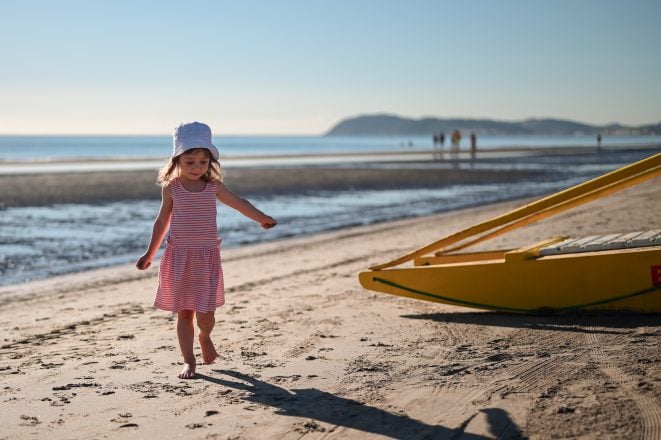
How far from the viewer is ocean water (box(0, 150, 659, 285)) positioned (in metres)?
11.0

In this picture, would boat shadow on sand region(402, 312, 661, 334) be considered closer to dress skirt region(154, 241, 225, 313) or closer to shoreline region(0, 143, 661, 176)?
dress skirt region(154, 241, 225, 313)

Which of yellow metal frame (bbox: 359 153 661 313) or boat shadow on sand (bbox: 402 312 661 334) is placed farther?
yellow metal frame (bbox: 359 153 661 313)

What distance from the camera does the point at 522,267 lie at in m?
5.80

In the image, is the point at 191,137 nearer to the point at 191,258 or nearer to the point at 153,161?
the point at 191,258

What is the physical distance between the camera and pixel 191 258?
472 cm

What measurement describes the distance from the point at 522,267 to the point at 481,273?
33 cm

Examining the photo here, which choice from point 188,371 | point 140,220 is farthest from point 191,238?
point 140,220

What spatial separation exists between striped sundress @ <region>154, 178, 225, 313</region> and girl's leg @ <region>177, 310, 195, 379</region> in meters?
0.11

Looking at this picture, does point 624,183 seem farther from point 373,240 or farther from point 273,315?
point 373,240

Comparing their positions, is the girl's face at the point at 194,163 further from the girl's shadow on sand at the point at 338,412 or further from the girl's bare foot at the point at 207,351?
the girl's shadow on sand at the point at 338,412

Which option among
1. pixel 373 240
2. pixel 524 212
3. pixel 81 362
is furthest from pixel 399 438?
pixel 373 240

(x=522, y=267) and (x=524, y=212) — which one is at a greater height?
(x=524, y=212)

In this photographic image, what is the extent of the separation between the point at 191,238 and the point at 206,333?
0.59 meters

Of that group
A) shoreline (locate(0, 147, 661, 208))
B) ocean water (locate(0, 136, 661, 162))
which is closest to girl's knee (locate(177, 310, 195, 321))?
shoreline (locate(0, 147, 661, 208))
